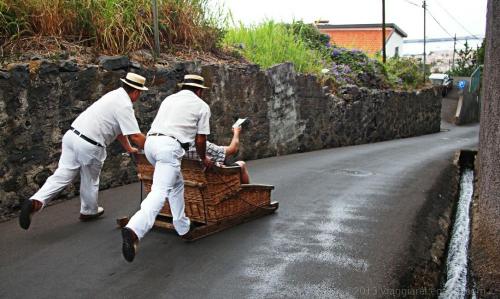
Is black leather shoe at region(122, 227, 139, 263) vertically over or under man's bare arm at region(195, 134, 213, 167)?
under

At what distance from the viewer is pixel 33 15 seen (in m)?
8.34

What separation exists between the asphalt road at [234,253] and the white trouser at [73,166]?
0.55 meters

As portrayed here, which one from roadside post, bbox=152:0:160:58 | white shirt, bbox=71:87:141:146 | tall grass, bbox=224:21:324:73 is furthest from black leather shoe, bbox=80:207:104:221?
tall grass, bbox=224:21:324:73

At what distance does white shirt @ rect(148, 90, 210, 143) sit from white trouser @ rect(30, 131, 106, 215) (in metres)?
0.99

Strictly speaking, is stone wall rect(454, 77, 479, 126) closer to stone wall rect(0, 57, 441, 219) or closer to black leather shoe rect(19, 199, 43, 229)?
stone wall rect(0, 57, 441, 219)

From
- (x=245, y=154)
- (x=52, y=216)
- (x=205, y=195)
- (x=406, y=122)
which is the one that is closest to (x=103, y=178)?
(x=52, y=216)

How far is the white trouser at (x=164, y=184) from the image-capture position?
557cm

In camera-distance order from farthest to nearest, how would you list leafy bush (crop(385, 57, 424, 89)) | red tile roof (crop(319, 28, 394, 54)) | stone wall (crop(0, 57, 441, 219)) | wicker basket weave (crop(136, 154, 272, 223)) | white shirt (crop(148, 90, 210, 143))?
1. red tile roof (crop(319, 28, 394, 54))
2. leafy bush (crop(385, 57, 424, 89))
3. stone wall (crop(0, 57, 441, 219))
4. wicker basket weave (crop(136, 154, 272, 223))
5. white shirt (crop(148, 90, 210, 143))

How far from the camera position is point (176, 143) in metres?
5.96

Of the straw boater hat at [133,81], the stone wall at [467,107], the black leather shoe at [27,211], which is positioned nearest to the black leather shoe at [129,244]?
the black leather shoe at [27,211]

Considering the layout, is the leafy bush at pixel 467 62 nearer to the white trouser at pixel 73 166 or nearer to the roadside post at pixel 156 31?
the roadside post at pixel 156 31

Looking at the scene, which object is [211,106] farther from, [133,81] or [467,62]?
[467,62]

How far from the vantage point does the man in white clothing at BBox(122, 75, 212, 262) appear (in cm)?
584

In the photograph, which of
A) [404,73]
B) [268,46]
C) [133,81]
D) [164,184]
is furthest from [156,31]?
[404,73]
